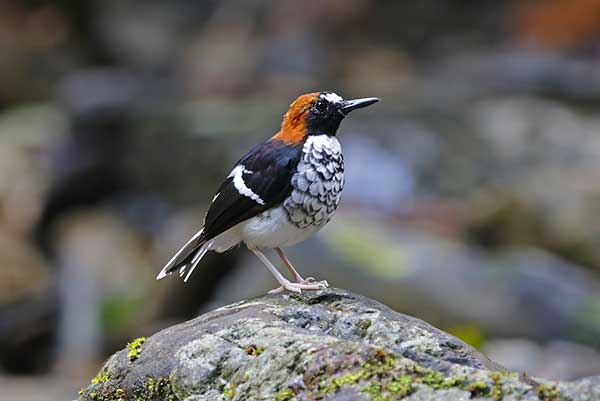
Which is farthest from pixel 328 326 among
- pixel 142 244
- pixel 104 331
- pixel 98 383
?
pixel 142 244

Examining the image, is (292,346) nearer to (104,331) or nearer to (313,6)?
(104,331)

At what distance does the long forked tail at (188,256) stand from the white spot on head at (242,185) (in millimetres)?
455

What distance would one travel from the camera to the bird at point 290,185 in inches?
230

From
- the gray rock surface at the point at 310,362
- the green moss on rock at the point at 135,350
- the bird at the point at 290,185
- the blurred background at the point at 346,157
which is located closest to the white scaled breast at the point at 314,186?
the bird at the point at 290,185

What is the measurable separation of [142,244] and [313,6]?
370 inches

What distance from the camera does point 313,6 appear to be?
80.4 feet

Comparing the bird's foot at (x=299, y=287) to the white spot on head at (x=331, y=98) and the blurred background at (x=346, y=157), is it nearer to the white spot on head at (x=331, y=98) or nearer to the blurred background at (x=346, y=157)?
the white spot on head at (x=331, y=98)

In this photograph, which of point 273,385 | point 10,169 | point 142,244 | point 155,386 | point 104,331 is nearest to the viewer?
point 273,385

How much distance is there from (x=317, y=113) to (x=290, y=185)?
48cm

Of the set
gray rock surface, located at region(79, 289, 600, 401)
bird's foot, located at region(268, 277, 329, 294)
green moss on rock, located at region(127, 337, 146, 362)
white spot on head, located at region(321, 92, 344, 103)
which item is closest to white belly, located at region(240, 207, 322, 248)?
bird's foot, located at region(268, 277, 329, 294)

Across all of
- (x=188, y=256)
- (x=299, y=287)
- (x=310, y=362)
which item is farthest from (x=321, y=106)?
(x=310, y=362)

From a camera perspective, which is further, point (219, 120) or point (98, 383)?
point (219, 120)

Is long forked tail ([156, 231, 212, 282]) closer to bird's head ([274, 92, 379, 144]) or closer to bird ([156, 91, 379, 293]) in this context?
bird ([156, 91, 379, 293])

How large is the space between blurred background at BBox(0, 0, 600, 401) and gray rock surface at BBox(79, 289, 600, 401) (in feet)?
16.4
